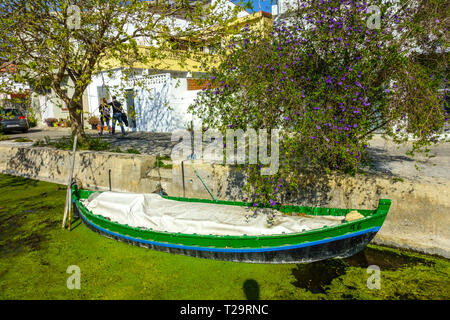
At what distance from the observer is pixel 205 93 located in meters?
6.55

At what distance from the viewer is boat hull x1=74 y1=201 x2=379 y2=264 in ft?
17.3

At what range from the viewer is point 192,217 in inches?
241

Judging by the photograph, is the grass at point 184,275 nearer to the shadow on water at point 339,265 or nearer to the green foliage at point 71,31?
the shadow on water at point 339,265

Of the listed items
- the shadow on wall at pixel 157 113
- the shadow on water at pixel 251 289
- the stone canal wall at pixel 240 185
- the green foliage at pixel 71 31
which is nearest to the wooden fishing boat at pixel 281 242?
the shadow on water at pixel 251 289

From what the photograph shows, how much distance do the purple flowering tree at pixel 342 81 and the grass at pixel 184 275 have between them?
59.8 inches

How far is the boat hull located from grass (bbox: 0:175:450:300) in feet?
0.47

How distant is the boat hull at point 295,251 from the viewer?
5.28 meters

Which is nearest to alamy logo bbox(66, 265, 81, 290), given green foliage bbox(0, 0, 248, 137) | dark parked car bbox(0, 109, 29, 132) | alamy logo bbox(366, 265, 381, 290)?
green foliage bbox(0, 0, 248, 137)

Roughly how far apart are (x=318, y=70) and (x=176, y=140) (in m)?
8.78

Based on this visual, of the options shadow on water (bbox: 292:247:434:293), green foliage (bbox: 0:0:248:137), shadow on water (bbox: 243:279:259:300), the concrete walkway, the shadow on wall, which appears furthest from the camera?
the shadow on wall

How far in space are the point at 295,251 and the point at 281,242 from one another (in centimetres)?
31

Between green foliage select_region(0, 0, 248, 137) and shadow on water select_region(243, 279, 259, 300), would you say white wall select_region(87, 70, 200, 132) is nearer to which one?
green foliage select_region(0, 0, 248, 137)

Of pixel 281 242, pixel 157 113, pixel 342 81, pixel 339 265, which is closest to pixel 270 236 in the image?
pixel 281 242

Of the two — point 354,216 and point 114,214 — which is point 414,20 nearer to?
point 354,216
